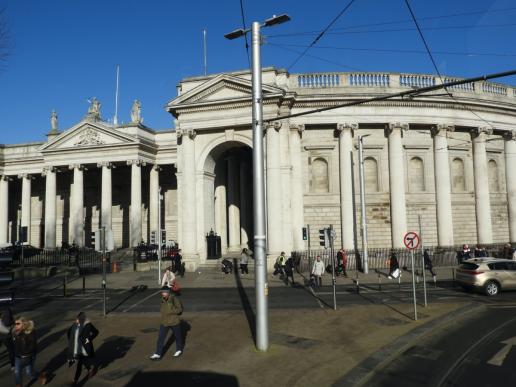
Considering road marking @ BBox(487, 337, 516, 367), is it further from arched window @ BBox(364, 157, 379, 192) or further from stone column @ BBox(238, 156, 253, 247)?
stone column @ BBox(238, 156, 253, 247)

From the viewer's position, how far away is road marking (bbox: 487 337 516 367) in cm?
926

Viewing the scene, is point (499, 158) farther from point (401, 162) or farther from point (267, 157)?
point (267, 157)

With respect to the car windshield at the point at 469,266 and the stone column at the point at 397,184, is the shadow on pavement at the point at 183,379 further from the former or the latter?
the stone column at the point at 397,184

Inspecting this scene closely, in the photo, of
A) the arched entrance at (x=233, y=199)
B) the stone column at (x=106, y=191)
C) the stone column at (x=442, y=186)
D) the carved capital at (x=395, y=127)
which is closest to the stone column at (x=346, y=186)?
the carved capital at (x=395, y=127)

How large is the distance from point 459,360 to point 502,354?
1.25 m

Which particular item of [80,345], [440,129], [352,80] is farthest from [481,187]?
[80,345]

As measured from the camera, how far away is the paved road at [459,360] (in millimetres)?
8227

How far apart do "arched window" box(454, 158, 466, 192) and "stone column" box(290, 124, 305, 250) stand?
12770mm

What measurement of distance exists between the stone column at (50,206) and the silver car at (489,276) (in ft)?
128

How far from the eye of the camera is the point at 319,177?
3288 centimetres

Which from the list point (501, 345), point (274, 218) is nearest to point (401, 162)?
point (274, 218)

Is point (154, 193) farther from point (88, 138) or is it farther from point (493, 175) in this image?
point (493, 175)

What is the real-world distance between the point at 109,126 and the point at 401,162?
27280 millimetres

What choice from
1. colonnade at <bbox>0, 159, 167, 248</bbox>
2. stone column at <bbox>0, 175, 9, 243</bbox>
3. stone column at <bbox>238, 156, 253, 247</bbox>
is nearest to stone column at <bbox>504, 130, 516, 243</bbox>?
stone column at <bbox>238, 156, 253, 247</bbox>
